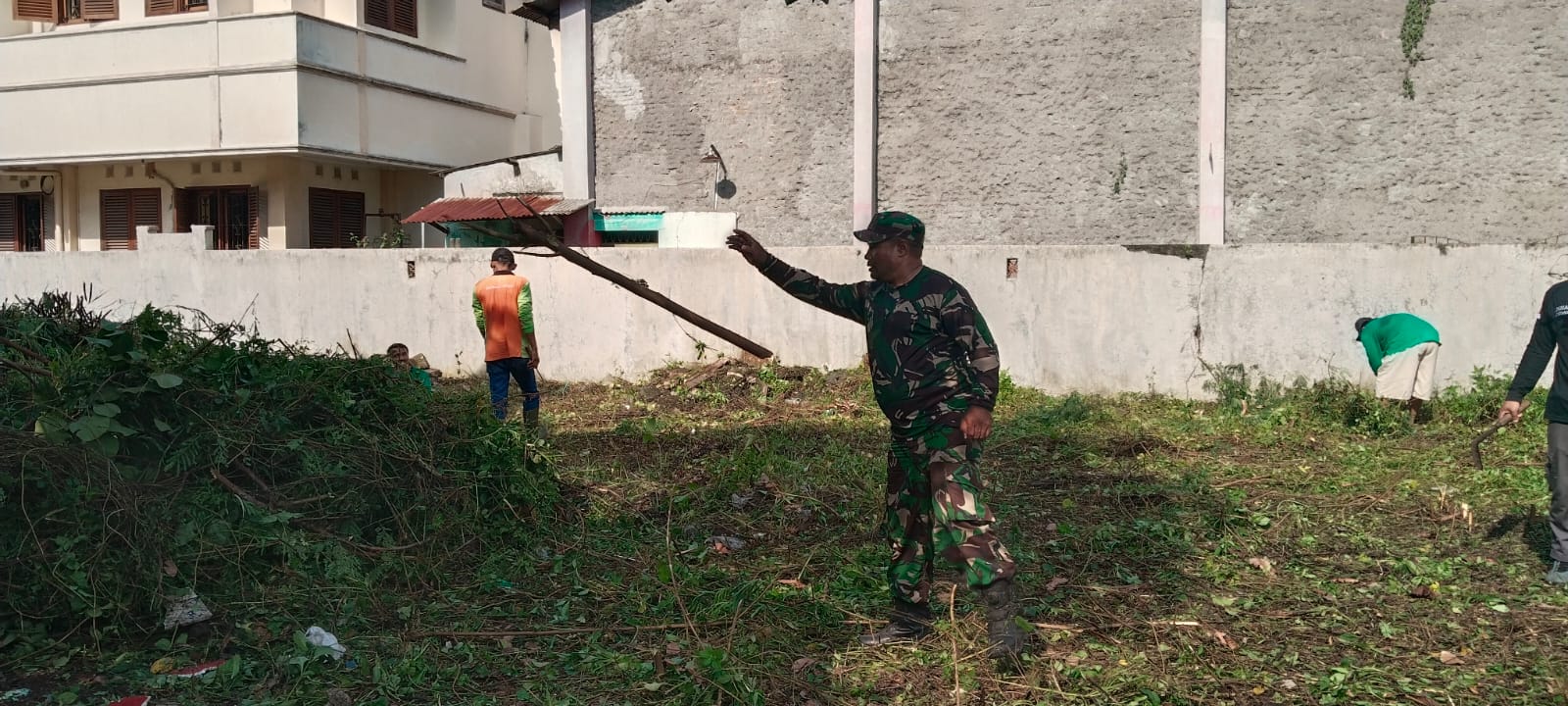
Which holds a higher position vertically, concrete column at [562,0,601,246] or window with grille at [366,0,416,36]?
window with grille at [366,0,416,36]

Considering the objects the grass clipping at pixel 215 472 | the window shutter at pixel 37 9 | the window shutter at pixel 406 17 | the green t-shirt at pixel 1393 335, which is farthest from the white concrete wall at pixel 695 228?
the window shutter at pixel 37 9

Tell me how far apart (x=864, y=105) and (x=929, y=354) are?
412 inches

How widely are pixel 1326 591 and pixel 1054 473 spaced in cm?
246

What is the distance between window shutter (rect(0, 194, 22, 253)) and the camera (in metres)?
20.7

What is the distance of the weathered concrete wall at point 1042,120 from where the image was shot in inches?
522

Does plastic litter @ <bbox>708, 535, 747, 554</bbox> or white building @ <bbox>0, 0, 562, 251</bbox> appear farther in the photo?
white building @ <bbox>0, 0, 562, 251</bbox>

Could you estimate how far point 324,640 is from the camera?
14.4 feet

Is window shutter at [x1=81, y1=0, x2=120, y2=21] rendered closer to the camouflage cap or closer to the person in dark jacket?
the camouflage cap

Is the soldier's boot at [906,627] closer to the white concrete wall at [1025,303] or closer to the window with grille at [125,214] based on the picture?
the white concrete wall at [1025,303]

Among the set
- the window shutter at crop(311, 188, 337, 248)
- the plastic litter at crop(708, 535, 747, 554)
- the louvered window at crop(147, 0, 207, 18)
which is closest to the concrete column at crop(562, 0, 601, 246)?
the window shutter at crop(311, 188, 337, 248)

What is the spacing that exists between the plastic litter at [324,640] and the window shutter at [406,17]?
16.9 meters

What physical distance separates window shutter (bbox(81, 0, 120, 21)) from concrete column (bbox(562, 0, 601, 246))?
339 inches

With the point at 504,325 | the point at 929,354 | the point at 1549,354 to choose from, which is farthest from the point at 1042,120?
the point at 929,354

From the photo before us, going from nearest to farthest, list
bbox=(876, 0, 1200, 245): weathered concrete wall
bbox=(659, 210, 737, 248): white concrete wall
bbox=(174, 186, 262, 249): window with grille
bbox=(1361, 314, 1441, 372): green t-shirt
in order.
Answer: bbox=(1361, 314, 1441, 372): green t-shirt
bbox=(876, 0, 1200, 245): weathered concrete wall
bbox=(659, 210, 737, 248): white concrete wall
bbox=(174, 186, 262, 249): window with grille
